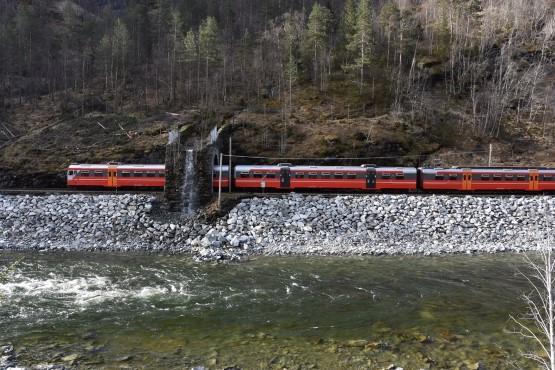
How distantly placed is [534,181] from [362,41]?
2767 centimetres

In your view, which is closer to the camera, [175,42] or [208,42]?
[208,42]

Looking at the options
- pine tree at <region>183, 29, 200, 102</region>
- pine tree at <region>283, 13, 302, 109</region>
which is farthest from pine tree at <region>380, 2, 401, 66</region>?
pine tree at <region>183, 29, 200, 102</region>

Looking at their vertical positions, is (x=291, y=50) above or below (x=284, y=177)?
above

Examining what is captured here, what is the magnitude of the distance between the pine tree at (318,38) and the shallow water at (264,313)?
3673 centimetres

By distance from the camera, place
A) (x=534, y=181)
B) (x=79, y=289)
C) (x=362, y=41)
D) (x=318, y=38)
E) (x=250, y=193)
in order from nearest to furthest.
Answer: (x=79, y=289) < (x=250, y=193) < (x=534, y=181) < (x=362, y=41) < (x=318, y=38)

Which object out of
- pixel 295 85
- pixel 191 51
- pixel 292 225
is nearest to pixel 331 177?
pixel 292 225

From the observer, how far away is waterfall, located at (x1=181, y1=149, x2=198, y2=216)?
29719 mm

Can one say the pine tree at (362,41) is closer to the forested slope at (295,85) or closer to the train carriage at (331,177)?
the forested slope at (295,85)

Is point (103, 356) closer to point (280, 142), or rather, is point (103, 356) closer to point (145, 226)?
point (145, 226)

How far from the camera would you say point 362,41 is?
49.3 meters

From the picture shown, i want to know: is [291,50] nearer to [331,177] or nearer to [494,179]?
[331,177]

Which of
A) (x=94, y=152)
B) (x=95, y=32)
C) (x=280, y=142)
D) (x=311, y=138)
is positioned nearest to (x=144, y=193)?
(x=94, y=152)

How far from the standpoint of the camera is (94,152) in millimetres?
38969

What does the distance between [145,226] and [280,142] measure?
1878 cm
